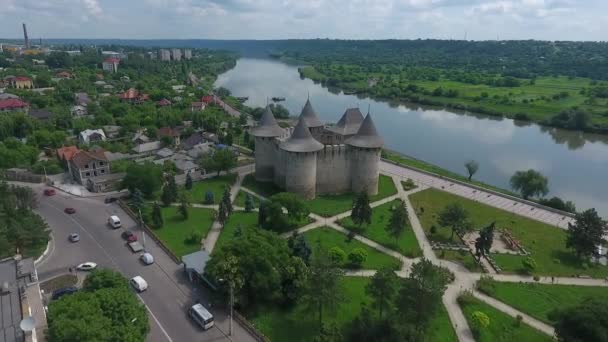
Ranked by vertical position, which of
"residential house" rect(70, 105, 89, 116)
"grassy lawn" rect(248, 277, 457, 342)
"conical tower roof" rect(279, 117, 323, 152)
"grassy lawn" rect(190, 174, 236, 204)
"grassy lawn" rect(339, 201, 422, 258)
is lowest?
"grassy lawn" rect(248, 277, 457, 342)

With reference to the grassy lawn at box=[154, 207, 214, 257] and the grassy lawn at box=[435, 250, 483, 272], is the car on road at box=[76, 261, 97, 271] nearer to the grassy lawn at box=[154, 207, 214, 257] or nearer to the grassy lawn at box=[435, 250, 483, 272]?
the grassy lawn at box=[154, 207, 214, 257]

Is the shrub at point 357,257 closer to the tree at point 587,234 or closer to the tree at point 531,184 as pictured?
the tree at point 587,234

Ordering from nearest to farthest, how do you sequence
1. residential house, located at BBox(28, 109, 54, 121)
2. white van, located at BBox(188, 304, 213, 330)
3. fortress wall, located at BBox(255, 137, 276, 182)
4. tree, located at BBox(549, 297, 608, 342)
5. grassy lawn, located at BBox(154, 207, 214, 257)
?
tree, located at BBox(549, 297, 608, 342)
white van, located at BBox(188, 304, 213, 330)
grassy lawn, located at BBox(154, 207, 214, 257)
fortress wall, located at BBox(255, 137, 276, 182)
residential house, located at BBox(28, 109, 54, 121)

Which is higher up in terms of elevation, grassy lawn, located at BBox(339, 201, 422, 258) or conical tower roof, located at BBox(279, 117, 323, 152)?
conical tower roof, located at BBox(279, 117, 323, 152)

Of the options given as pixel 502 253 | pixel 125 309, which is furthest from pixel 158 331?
pixel 502 253

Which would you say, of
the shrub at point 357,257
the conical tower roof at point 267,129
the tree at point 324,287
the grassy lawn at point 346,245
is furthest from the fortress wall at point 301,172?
the tree at point 324,287

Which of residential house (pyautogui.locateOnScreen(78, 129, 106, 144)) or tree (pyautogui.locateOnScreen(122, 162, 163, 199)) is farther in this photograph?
residential house (pyautogui.locateOnScreen(78, 129, 106, 144))

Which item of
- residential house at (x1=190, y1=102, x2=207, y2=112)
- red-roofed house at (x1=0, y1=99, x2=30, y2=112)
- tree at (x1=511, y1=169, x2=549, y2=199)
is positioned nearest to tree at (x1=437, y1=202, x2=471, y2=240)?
tree at (x1=511, y1=169, x2=549, y2=199)
